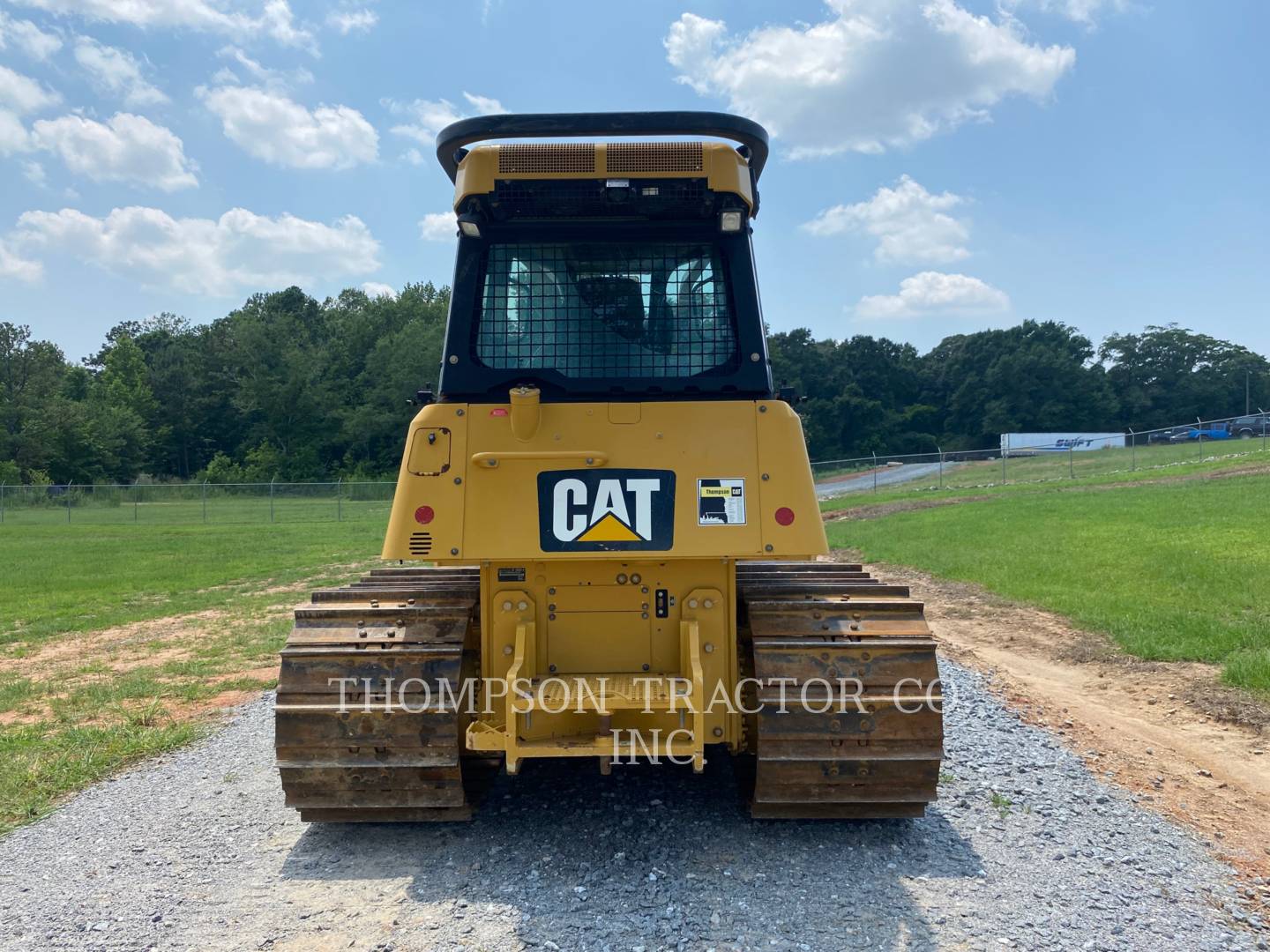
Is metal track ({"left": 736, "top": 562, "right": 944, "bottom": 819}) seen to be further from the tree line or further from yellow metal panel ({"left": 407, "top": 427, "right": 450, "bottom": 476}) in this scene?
the tree line

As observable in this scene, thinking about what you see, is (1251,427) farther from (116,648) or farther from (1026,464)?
(116,648)

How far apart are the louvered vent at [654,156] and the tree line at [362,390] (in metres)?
50.7

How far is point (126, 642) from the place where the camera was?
1035 centimetres

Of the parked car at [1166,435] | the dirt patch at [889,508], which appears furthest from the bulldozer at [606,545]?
the parked car at [1166,435]

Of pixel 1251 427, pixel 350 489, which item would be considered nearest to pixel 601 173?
pixel 350 489

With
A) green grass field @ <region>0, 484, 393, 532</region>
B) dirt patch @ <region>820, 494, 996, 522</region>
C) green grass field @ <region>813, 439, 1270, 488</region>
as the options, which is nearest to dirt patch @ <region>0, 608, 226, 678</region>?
dirt patch @ <region>820, 494, 996, 522</region>

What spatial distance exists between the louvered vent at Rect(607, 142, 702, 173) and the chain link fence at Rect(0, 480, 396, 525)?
29.2 meters

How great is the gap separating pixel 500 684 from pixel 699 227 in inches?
96.8

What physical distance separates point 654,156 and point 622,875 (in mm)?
3273

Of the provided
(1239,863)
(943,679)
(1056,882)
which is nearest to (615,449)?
(1056,882)

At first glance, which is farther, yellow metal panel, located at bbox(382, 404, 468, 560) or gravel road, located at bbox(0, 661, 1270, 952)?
yellow metal panel, located at bbox(382, 404, 468, 560)

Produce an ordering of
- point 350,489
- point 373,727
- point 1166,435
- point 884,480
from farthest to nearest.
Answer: point 1166,435
point 884,480
point 350,489
point 373,727

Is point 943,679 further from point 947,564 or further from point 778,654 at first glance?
point 947,564

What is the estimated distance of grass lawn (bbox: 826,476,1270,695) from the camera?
862 cm
